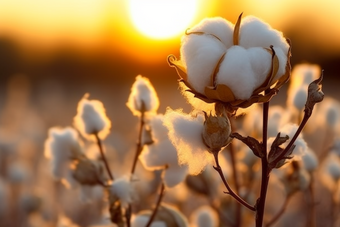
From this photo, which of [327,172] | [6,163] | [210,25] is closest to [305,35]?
[6,163]

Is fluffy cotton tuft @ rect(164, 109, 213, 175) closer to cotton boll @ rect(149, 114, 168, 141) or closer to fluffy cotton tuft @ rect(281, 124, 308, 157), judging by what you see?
fluffy cotton tuft @ rect(281, 124, 308, 157)

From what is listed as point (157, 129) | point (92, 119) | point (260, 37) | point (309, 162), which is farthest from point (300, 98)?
point (260, 37)

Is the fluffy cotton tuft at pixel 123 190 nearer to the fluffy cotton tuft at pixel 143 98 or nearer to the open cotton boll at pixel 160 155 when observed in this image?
the open cotton boll at pixel 160 155

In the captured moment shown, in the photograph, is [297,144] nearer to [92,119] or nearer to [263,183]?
[263,183]

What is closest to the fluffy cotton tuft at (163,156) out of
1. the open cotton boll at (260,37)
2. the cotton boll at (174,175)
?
the cotton boll at (174,175)

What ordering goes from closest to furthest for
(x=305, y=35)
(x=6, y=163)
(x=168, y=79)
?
(x=6, y=163) → (x=305, y=35) → (x=168, y=79)

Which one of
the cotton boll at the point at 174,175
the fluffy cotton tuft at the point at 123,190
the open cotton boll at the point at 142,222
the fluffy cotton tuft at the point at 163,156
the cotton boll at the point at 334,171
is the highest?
the cotton boll at the point at 334,171

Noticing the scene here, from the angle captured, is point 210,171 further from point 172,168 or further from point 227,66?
point 227,66
